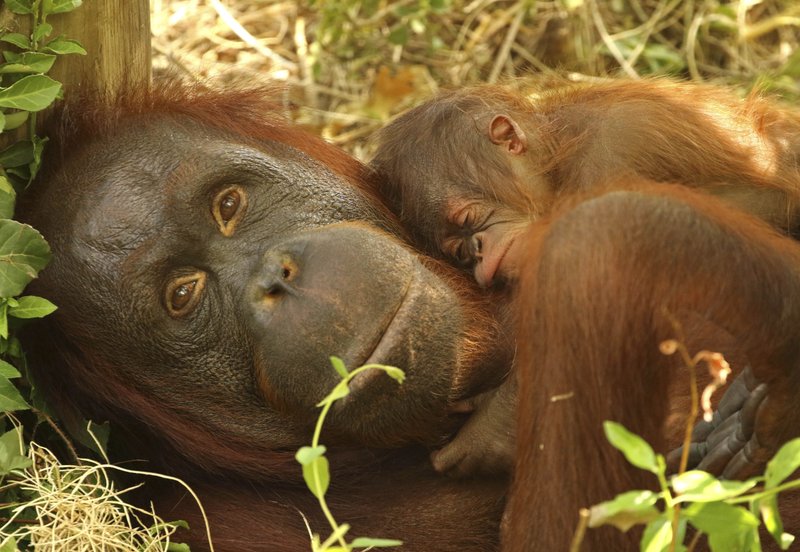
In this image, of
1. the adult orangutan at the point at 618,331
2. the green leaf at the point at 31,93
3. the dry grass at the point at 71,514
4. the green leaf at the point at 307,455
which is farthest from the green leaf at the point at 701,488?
the green leaf at the point at 31,93

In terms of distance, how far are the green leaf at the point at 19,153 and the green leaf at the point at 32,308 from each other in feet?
1.62

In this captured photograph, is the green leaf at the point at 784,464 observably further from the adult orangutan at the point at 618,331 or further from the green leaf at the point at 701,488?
the adult orangutan at the point at 618,331

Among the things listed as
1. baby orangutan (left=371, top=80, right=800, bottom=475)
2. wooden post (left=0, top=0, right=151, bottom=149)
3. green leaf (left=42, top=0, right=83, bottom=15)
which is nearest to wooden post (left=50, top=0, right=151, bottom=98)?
Answer: wooden post (left=0, top=0, right=151, bottom=149)

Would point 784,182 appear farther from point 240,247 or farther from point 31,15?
point 31,15

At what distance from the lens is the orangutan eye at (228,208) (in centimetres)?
339

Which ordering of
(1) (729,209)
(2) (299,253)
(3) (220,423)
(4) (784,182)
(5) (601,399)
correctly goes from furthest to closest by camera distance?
1. (4) (784,182)
2. (3) (220,423)
3. (2) (299,253)
4. (1) (729,209)
5. (5) (601,399)

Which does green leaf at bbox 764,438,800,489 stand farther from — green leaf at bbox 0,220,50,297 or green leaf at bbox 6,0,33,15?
green leaf at bbox 6,0,33,15

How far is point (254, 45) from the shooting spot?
6488 millimetres

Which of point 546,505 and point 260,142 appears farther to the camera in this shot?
point 260,142

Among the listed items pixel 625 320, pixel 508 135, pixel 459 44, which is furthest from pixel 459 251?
pixel 459 44

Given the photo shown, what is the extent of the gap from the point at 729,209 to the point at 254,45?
425cm

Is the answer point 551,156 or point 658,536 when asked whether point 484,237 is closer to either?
point 551,156

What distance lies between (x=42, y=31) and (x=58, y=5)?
10cm

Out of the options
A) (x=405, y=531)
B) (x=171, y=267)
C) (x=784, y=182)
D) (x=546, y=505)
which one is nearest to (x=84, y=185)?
(x=171, y=267)
